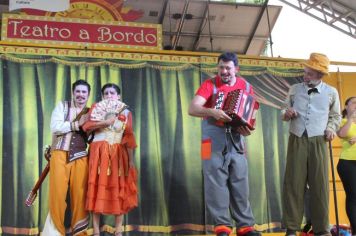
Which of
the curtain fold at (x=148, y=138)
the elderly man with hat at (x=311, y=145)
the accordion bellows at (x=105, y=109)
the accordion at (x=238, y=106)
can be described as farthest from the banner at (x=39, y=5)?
the elderly man with hat at (x=311, y=145)

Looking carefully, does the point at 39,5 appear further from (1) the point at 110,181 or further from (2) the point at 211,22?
(2) the point at 211,22

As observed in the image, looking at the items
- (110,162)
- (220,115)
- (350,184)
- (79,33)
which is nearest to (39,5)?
(79,33)

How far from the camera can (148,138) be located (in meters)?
5.10

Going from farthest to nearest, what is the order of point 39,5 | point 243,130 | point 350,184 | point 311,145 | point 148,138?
point 39,5 → point 148,138 → point 350,184 → point 311,145 → point 243,130

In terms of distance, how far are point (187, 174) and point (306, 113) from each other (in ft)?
6.06

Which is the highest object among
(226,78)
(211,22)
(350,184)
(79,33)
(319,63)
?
(211,22)

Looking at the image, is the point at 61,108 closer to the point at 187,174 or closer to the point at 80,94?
the point at 80,94

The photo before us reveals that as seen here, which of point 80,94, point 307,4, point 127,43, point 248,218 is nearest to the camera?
point 248,218

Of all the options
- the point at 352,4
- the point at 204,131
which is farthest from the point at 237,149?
the point at 352,4

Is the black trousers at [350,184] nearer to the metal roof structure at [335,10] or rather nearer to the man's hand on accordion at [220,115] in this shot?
the man's hand on accordion at [220,115]

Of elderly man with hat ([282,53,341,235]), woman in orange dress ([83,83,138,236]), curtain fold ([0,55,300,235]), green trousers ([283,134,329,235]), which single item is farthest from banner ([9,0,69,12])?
green trousers ([283,134,329,235])

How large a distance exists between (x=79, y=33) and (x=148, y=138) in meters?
1.64

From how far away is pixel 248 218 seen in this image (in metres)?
3.32

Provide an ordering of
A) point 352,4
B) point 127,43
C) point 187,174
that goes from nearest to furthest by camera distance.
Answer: point 187,174 → point 127,43 → point 352,4
